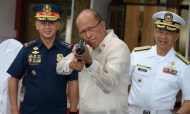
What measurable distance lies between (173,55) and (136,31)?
4.11 m

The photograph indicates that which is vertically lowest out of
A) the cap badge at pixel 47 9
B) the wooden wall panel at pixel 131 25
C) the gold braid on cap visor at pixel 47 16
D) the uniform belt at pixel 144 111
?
the uniform belt at pixel 144 111

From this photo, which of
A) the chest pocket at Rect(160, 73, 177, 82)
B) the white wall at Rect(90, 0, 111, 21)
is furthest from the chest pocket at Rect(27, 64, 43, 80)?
the white wall at Rect(90, 0, 111, 21)

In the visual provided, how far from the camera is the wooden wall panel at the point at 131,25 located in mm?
7530

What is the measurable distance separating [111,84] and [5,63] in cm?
175

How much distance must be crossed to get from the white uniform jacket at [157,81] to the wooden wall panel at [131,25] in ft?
13.2

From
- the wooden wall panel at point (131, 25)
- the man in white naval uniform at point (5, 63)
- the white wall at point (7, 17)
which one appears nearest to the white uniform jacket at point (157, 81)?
the man in white naval uniform at point (5, 63)

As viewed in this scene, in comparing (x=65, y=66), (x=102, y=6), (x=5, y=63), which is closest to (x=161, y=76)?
(x=65, y=66)

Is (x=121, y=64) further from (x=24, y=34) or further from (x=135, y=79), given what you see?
(x=24, y=34)

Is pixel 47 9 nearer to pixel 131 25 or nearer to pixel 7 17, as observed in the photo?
pixel 131 25

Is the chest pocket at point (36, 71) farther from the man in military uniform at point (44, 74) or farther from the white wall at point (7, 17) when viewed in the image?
the white wall at point (7, 17)

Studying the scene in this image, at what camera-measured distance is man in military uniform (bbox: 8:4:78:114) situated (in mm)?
3432

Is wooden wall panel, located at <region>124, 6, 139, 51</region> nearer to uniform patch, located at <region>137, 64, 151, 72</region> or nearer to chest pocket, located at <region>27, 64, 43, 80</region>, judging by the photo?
uniform patch, located at <region>137, 64, 151, 72</region>

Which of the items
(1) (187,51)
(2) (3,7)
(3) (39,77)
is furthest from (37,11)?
(2) (3,7)

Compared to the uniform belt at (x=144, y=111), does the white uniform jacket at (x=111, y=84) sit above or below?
above
